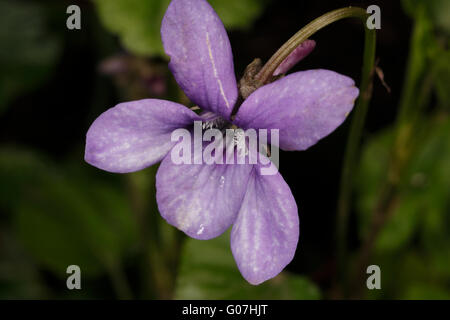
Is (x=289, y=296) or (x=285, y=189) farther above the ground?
(x=285, y=189)

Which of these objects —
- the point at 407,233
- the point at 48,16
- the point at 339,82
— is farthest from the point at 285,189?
the point at 48,16

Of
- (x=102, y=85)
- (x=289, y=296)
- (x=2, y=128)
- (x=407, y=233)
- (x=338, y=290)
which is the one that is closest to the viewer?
(x=289, y=296)

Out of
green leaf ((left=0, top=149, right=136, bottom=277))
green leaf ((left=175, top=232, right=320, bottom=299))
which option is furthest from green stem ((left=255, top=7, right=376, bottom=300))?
green leaf ((left=0, top=149, right=136, bottom=277))

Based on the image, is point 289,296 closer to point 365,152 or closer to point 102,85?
point 365,152

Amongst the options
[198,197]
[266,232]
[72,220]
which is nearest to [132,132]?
[198,197]

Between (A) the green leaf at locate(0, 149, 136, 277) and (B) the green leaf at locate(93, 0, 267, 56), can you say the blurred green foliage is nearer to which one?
(B) the green leaf at locate(93, 0, 267, 56)
